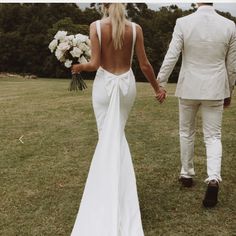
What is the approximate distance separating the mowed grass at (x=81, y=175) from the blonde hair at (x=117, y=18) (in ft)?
6.81

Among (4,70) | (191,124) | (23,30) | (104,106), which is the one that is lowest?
(4,70)

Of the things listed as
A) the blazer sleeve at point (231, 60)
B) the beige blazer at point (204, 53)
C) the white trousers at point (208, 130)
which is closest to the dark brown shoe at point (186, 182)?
the white trousers at point (208, 130)

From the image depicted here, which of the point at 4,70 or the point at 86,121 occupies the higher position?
the point at 86,121

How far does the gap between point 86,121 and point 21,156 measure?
398cm

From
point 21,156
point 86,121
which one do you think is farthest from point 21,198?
point 86,121

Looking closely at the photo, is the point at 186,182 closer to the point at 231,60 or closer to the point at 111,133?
the point at 231,60

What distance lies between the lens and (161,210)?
18.9 feet

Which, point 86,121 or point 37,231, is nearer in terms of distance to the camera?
point 37,231

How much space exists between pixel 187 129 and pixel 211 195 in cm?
101

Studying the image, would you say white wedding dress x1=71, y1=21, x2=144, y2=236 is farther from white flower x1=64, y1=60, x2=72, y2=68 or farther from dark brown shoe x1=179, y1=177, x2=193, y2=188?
dark brown shoe x1=179, y1=177, x2=193, y2=188

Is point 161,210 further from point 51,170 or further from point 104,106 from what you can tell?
point 51,170

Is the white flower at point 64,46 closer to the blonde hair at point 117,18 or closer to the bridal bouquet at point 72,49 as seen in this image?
the bridal bouquet at point 72,49

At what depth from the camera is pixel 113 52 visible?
5.13m

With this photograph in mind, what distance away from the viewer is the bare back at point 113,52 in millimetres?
5043
